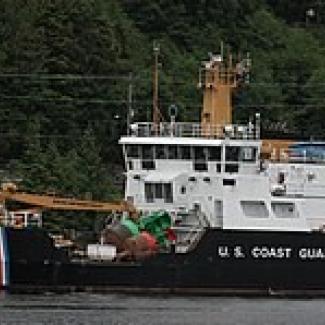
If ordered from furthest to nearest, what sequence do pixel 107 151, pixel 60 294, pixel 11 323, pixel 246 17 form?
pixel 246 17, pixel 107 151, pixel 60 294, pixel 11 323

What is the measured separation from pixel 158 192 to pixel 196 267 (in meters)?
2.97

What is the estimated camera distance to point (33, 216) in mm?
52531

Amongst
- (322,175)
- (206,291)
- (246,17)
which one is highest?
(246,17)

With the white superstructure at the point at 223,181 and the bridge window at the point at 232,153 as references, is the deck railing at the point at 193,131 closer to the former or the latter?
the white superstructure at the point at 223,181

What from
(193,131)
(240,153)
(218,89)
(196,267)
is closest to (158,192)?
(193,131)

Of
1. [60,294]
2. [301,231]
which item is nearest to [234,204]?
[301,231]

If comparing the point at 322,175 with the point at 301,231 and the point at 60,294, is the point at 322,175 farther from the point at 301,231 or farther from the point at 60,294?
the point at 60,294

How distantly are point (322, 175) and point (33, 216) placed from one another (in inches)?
390

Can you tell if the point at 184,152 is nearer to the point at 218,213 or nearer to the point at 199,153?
the point at 199,153

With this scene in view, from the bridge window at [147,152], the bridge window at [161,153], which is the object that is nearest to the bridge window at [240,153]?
the bridge window at [161,153]

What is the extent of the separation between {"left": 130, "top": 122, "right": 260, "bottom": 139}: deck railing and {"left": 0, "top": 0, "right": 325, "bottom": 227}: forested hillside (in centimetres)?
1413

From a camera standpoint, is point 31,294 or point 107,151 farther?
point 107,151

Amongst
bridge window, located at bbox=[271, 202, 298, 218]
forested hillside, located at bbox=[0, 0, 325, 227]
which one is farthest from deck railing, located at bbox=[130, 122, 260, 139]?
forested hillside, located at bbox=[0, 0, 325, 227]

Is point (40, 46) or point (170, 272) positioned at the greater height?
point (40, 46)
